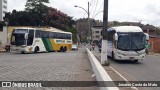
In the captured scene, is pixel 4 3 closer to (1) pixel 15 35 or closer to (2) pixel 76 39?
(2) pixel 76 39

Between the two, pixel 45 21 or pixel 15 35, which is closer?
pixel 15 35

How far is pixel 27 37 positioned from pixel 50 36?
719cm

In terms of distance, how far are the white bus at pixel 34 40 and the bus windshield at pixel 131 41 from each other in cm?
1835

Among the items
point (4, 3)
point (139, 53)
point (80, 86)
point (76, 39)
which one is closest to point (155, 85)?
point (80, 86)

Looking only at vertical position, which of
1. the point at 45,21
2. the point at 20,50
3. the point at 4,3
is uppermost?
the point at 4,3

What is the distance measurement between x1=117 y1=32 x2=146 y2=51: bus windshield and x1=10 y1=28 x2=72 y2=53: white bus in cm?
1835

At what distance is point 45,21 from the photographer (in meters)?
91.0

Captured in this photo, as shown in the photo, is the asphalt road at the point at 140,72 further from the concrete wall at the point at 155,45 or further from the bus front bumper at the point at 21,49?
the concrete wall at the point at 155,45

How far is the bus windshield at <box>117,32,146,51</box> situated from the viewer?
25906mm

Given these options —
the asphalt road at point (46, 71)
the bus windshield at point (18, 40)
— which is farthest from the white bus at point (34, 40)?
the asphalt road at point (46, 71)

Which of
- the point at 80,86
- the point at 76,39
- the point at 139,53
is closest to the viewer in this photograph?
the point at 80,86

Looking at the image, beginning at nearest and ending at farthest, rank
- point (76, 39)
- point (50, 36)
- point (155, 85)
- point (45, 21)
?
point (155, 85)
point (50, 36)
point (45, 21)
point (76, 39)

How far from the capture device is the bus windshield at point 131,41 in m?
25.9

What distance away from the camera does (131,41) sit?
2608cm
